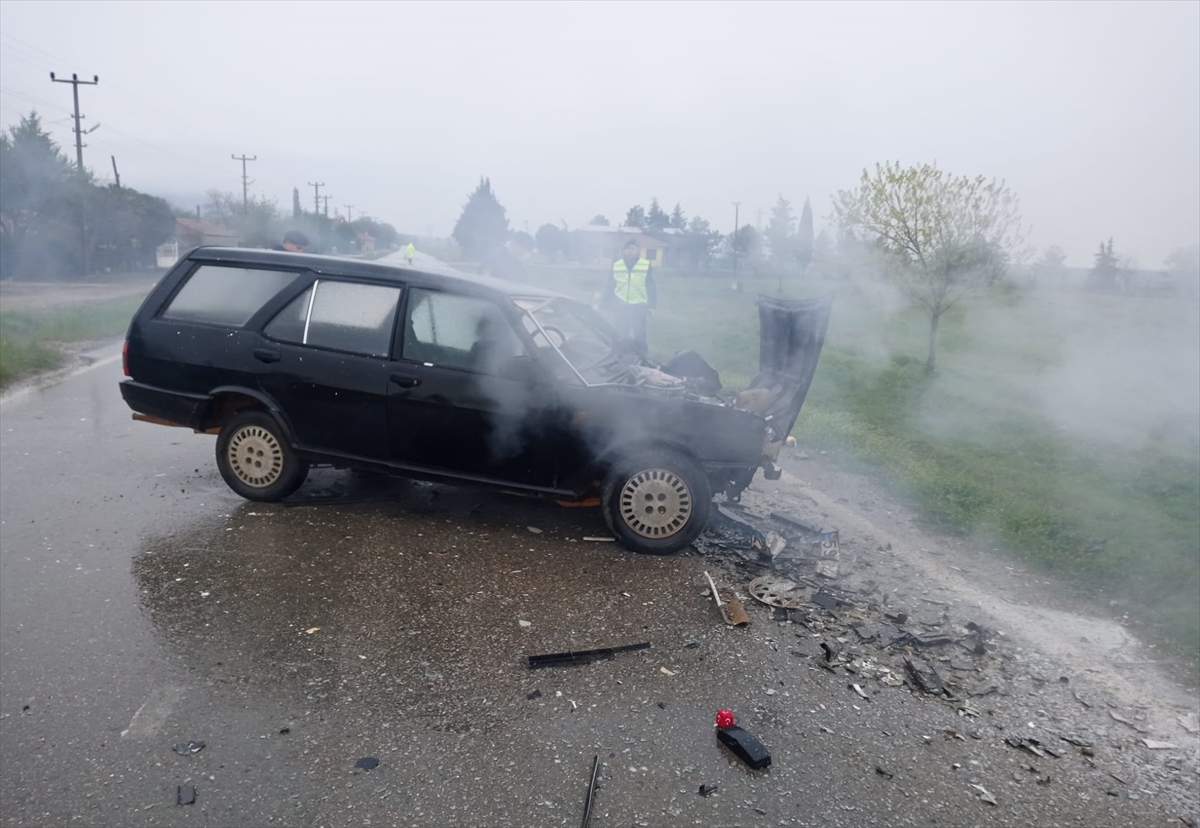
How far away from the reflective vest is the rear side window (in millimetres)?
6473

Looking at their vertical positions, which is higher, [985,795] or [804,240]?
[804,240]

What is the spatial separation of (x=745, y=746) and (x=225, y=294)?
4632 mm

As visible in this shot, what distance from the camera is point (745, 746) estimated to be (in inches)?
126

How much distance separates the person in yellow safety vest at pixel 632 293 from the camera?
1142 cm

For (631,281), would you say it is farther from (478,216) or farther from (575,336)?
(478,216)

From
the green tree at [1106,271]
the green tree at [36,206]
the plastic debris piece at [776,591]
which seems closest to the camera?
the plastic debris piece at [776,591]

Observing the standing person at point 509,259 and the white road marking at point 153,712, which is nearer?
the white road marking at point 153,712

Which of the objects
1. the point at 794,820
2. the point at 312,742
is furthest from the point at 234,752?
the point at 794,820

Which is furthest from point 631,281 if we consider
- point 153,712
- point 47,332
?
point 47,332

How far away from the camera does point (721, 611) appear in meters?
4.53

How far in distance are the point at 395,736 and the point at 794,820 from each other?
154 cm

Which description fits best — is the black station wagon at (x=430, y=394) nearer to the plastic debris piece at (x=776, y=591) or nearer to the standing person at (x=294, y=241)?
the plastic debris piece at (x=776, y=591)

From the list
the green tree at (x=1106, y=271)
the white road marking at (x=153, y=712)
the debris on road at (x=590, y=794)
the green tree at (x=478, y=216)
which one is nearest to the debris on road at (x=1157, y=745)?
the debris on road at (x=590, y=794)

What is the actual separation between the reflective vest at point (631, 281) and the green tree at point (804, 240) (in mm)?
6728
